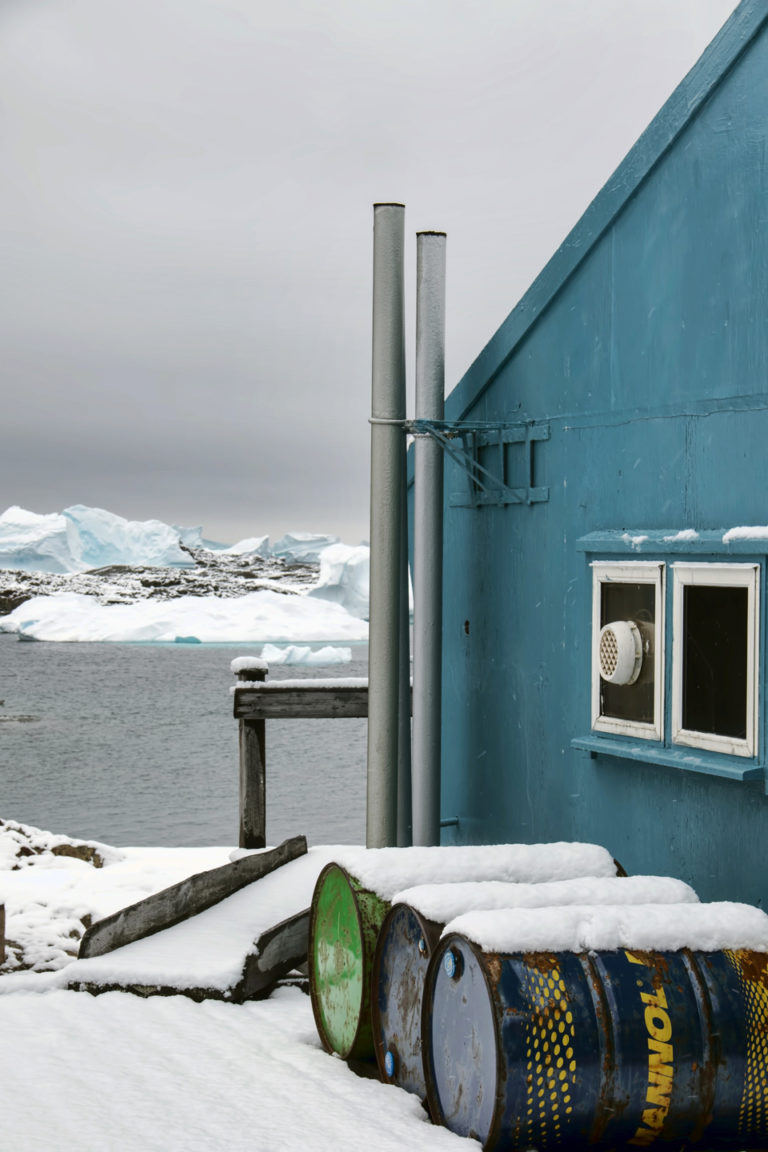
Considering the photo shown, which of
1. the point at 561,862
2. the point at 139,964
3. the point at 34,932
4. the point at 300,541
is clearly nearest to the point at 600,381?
the point at 561,862

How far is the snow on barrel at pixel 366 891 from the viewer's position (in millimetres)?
5129

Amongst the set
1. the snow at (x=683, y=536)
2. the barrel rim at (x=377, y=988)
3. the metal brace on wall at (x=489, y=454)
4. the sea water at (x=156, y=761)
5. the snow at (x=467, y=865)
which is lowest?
the sea water at (x=156, y=761)

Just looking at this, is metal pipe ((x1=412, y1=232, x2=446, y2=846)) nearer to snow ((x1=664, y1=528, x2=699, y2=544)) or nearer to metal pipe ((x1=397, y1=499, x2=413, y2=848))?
metal pipe ((x1=397, y1=499, x2=413, y2=848))

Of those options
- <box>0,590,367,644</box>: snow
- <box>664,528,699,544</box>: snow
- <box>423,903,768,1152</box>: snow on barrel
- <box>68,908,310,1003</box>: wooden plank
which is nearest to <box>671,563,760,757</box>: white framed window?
<box>664,528,699,544</box>: snow

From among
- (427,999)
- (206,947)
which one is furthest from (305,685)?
(427,999)

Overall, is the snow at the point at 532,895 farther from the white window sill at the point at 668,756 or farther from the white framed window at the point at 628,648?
the white framed window at the point at 628,648

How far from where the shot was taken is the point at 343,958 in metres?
5.30

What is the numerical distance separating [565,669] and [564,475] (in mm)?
990

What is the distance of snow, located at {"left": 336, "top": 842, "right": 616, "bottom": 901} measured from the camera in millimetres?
5164

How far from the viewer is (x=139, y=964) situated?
630 cm

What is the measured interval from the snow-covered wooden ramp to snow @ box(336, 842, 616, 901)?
118 centimetres

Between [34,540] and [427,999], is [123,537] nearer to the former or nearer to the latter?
[34,540]

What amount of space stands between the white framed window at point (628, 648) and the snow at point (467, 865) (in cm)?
67

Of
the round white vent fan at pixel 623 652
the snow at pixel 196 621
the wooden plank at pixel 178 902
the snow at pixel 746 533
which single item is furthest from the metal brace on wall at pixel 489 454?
the snow at pixel 196 621
